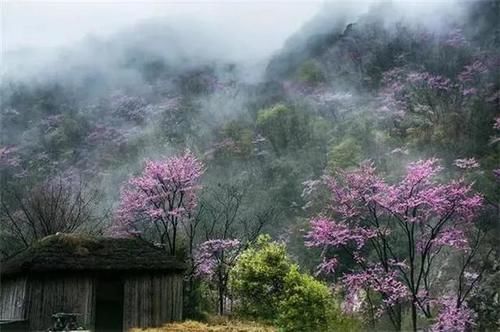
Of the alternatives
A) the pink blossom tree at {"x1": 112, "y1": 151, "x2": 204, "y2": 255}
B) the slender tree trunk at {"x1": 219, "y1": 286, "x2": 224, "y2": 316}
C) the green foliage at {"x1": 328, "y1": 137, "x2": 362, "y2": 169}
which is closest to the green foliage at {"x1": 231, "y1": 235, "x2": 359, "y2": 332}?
the slender tree trunk at {"x1": 219, "y1": 286, "x2": 224, "y2": 316}

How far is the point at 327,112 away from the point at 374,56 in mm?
3949

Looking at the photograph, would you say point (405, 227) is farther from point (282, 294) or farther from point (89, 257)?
point (89, 257)

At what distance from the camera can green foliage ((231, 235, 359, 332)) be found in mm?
14195

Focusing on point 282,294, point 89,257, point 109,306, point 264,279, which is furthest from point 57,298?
point 282,294

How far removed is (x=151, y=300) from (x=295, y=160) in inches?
467

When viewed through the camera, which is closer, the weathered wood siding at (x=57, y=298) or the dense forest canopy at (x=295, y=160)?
the weathered wood siding at (x=57, y=298)

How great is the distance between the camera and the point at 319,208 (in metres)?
23.6

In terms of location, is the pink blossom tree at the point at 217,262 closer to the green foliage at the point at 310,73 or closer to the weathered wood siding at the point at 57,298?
the weathered wood siding at the point at 57,298

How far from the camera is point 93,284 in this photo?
16344 mm

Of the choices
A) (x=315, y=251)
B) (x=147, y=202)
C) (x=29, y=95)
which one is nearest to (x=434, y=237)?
(x=315, y=251)

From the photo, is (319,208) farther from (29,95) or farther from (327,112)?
(29,95)

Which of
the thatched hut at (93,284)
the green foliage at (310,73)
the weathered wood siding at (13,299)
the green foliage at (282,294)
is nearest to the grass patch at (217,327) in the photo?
the green foliage at (282,294)

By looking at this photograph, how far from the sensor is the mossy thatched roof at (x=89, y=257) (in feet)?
52.0

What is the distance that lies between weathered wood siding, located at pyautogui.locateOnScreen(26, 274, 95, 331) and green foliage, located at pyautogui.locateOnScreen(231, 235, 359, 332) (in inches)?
148
